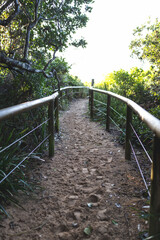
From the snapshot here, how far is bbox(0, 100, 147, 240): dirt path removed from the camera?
65.2 inches

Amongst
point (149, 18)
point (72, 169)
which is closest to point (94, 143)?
point (72, 169)

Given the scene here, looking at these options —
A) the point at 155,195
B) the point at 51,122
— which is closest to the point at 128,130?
the point at 51,122

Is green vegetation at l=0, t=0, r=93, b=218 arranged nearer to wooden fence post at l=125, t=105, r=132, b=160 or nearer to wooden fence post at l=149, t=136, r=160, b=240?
wooden fence post at l=149, t=136, r=160, b=240

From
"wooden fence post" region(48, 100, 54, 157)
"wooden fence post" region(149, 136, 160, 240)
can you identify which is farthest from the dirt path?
"wooden fence post" region(149, 136, 160, 240)

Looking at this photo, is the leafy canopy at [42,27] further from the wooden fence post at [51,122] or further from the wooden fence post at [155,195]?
the wooden fence post at [155,195]

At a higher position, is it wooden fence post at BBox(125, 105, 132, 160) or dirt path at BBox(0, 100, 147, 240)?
wooden fence post at BBox(125, 105, 132, 160)

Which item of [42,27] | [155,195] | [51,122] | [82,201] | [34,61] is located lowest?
[82,201]

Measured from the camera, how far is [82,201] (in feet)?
6.96

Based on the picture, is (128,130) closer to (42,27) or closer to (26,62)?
(26,62)

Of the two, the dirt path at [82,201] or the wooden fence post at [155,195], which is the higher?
the wooden fence post at [155,195]

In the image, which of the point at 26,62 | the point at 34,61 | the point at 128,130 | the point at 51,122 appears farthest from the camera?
the point at 34,61

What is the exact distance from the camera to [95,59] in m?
28.3

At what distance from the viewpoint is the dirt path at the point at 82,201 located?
1657mm

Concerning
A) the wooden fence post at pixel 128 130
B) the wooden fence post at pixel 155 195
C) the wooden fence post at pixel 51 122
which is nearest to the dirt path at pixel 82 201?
the wooden fence post at pixel 128 130
